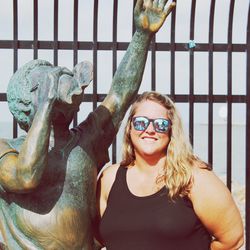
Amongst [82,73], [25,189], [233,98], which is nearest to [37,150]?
[25,189]

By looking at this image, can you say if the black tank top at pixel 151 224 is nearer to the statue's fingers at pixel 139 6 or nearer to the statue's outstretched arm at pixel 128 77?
the statue's outstretched arm at pixel 128 77

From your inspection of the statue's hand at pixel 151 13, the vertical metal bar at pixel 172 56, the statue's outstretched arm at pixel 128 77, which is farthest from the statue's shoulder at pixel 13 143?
the vertical metal bar at pixel 172 56

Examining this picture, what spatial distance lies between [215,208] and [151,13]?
105cm

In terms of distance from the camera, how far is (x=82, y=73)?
11.9 feet

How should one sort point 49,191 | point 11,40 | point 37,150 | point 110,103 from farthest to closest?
point 11,40 < point 110,103 < point 49,191 < point 37,150

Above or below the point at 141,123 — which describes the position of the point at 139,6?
above

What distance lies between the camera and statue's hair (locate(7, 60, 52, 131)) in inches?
143

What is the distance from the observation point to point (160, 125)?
3850 mm

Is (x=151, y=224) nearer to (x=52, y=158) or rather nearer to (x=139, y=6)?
(x=52, y=158)

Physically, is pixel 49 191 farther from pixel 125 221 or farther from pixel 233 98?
pixel 233 98

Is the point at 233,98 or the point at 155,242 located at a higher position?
the point at 233,98

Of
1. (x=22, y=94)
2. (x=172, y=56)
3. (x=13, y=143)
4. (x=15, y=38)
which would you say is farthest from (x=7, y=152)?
(x=172, y=56)

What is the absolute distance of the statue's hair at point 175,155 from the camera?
12.5 ft

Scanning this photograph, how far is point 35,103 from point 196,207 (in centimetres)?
96
